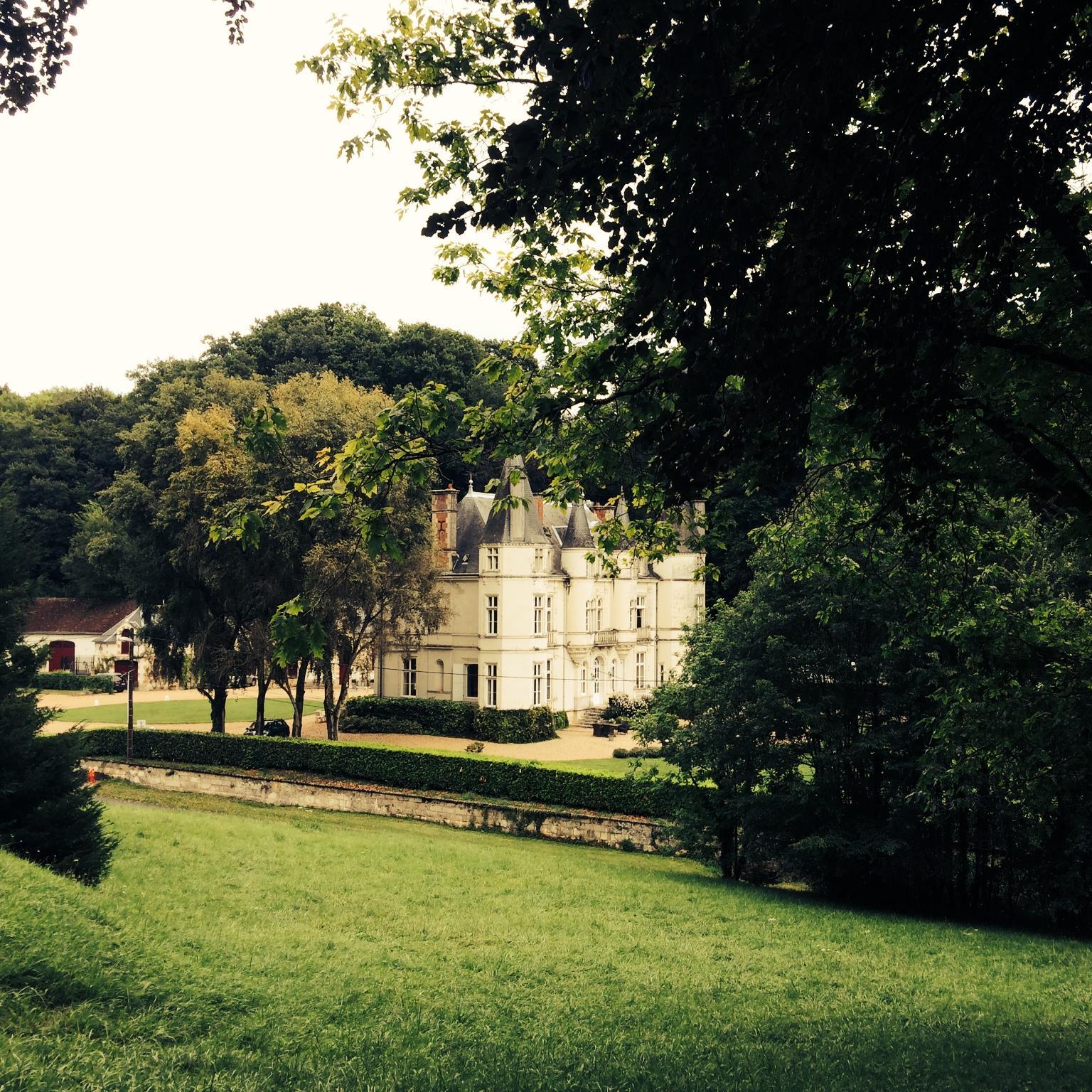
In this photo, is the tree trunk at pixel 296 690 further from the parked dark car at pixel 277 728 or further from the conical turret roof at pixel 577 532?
the conical turret roof at pixel 577 532

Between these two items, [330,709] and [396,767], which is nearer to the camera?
[396,767]

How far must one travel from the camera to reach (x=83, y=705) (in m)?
51.5

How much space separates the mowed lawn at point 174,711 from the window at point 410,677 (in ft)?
17.9

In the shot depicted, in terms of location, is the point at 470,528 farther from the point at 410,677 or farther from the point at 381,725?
the point at 381,725

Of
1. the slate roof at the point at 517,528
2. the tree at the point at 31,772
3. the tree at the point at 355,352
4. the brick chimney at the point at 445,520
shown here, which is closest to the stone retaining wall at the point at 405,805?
the slate roof at the point at 517,528

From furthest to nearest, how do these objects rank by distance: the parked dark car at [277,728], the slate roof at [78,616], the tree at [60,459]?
the tree at [60,459], the slate roof at [78,616], the parked dark car at [277,728]

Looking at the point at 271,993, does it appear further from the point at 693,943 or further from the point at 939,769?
the point at 939,769

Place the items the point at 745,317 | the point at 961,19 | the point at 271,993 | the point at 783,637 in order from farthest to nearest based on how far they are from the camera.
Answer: the point at 783,637 < the point at 271,993 < the point at 961,19 < the point at 745,317

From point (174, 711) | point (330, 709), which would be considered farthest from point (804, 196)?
point (174, 711)

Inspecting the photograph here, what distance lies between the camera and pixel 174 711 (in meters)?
50.5

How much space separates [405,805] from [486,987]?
20263mm

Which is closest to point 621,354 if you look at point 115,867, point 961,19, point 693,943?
point 961,19

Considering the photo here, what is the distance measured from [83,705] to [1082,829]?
4663 centimetres

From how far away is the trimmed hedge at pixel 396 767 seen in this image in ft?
95.1
